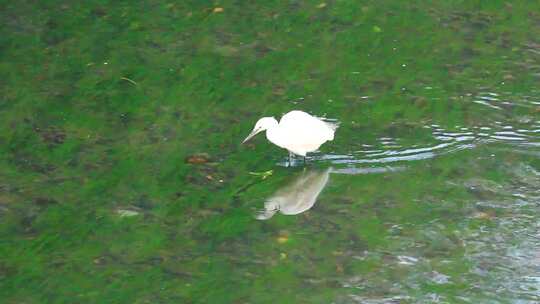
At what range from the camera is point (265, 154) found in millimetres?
5969

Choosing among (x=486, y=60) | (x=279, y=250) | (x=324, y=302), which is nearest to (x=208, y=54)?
(x=486, y=60)

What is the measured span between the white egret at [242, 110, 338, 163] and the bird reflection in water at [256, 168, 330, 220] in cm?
15

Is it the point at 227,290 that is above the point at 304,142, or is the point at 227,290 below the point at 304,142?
below

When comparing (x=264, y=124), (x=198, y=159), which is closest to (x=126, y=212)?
(x=198, y=159)

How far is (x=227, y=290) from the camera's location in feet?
15.4

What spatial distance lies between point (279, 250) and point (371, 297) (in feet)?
2.04

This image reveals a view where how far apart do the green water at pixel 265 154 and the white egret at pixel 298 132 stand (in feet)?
0.74

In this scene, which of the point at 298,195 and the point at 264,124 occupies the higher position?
the point at 264,124

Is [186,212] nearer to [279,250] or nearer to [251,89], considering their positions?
[279,250]

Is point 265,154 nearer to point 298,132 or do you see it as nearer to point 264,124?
point 264,124

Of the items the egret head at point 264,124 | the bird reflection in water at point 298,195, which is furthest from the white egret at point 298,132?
the bird reflection in water at point 298,195

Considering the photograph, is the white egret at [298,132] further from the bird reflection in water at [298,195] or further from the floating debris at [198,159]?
the floating debris at [198,159]

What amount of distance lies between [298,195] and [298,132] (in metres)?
0.36

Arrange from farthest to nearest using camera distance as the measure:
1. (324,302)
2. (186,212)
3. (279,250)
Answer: (186,212) < (279,250) < (324,302)
